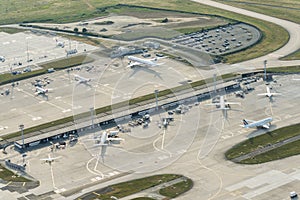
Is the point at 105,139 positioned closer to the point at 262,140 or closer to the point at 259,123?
the point at 262,140

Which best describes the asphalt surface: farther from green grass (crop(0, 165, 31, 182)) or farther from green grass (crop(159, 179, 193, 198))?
green grass (crop(0, 165, 31, 182))

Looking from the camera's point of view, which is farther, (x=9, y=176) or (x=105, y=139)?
(x=105, y=139)

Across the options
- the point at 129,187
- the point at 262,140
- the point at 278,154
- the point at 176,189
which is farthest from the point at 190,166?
the point at 262,140

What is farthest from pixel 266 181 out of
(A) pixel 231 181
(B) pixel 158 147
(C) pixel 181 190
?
(B) pixel 158 147

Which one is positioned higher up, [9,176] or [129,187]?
[129,187]

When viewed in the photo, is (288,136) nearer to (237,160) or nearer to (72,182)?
(237,160)

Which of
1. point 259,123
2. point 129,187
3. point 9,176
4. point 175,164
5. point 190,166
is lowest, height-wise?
point 9,176
